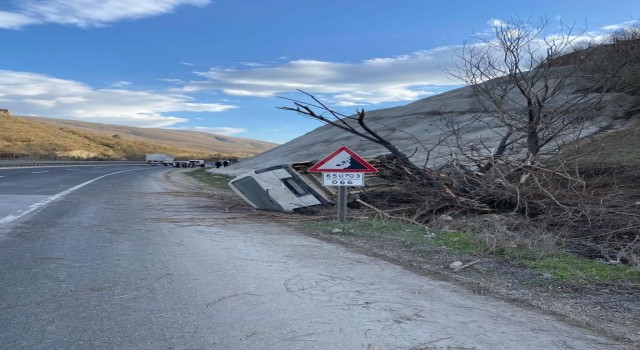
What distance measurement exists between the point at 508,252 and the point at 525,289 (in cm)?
181

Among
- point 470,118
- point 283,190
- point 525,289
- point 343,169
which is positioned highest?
point 470,118

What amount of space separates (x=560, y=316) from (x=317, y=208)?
9.02 metres

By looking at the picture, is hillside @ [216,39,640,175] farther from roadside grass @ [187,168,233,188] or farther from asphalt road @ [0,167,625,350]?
asphalt road @ [0,167,625,350]

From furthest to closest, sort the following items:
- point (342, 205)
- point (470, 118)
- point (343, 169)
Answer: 1. point (470, 118)
2. point (342, 205)
3. point (343, 169)

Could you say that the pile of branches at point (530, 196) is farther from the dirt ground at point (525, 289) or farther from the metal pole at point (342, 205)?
the dirt ground at point (525, 289)

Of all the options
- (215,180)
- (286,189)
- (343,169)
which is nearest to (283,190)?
(286,189)

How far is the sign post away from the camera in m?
11.7

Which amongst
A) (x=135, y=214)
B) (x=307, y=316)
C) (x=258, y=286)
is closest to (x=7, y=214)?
(x=135, y=214)

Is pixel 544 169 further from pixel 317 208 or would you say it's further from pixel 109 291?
pixel 109 291

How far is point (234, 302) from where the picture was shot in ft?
18.3

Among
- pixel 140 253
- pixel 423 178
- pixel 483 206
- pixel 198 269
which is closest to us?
pixel 198 269

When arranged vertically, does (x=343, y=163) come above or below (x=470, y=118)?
below

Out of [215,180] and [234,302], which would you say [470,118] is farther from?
[234,302]

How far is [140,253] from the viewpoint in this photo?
818 centimetres
